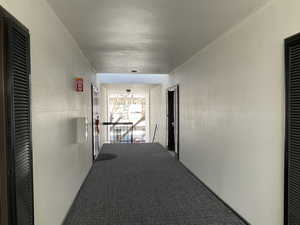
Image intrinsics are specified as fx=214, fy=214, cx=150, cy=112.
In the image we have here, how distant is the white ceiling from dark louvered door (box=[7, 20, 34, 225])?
0.93m

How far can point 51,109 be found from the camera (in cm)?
220

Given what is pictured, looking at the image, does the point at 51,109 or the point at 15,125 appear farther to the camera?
the point at 51,109

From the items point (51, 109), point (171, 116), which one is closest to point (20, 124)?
point (51, 109)

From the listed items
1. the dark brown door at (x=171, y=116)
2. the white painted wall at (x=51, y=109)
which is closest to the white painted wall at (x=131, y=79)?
the dark brown door at (x=171, y=116)

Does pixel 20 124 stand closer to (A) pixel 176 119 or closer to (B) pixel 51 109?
(B) pixel 51 109

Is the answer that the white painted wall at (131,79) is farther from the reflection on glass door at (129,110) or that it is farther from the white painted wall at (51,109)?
the white painted wall at (51,109)

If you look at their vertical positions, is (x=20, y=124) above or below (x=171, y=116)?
above

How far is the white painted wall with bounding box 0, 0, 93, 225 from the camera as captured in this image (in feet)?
5.84

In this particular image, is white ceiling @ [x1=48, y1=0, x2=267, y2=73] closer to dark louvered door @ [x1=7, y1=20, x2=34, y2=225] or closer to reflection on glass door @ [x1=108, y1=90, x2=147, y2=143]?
dark louvered door @ [x1=7, y1=20, x2=34, y2=225]

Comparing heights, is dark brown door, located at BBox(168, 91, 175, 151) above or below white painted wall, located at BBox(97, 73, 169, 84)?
below

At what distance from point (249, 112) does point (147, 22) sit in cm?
162

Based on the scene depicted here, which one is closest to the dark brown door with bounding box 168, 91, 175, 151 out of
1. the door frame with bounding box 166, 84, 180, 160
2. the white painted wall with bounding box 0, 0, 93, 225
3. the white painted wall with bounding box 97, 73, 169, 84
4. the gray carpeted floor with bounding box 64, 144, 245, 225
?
the door frame with bounding box 166, 84, 180, 160

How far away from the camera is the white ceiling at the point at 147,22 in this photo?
7.16 feet

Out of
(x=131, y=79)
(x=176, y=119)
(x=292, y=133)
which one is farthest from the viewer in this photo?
(x=131, y=79)
